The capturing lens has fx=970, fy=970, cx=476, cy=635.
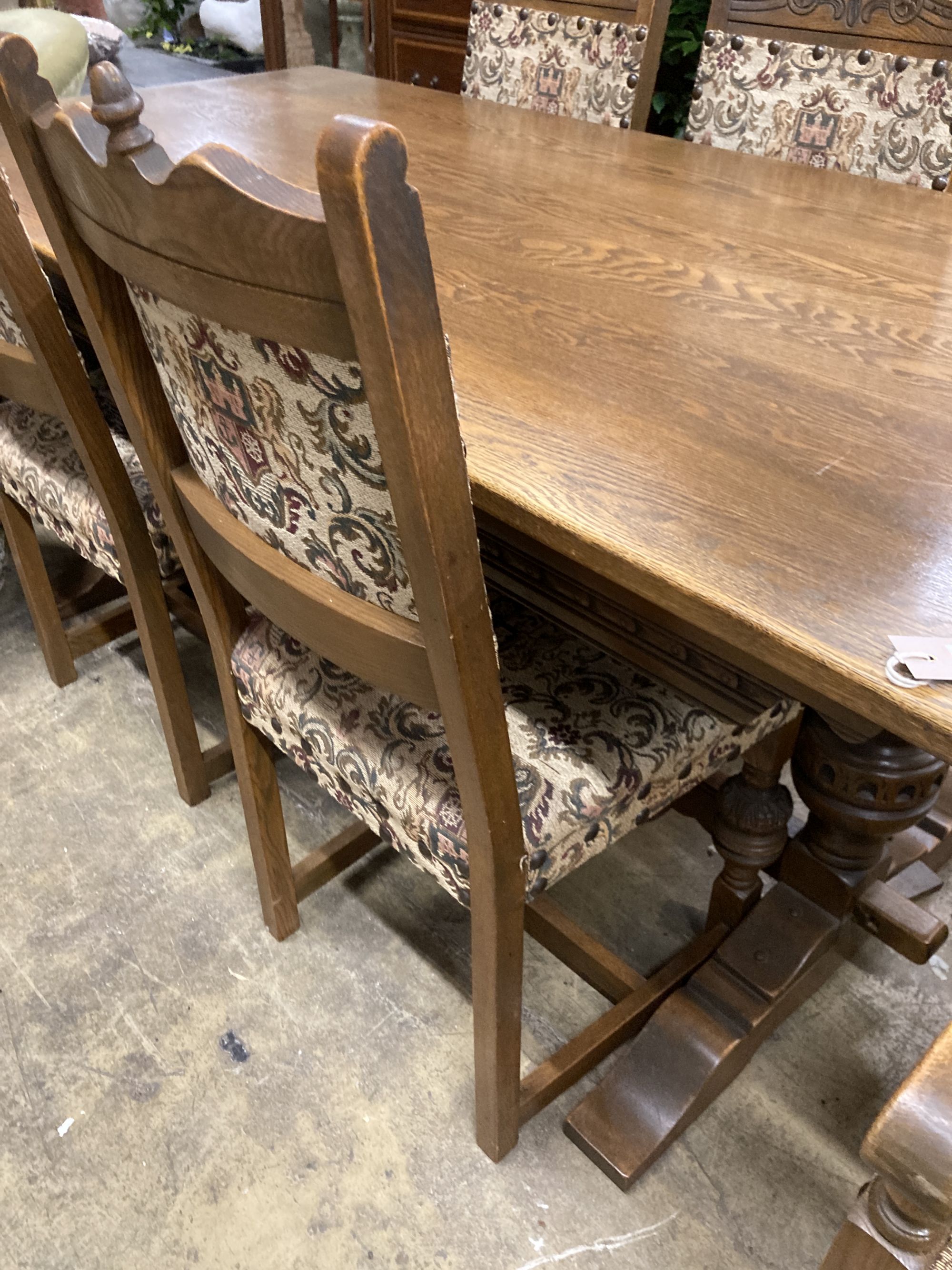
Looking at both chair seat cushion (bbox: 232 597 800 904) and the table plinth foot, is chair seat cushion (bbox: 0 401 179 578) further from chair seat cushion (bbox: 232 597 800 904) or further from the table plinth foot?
the table plinth foot

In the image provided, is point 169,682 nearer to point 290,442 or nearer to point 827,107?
point 290,442

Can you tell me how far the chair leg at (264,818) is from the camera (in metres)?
1.12

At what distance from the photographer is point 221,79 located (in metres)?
1.92

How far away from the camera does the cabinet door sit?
2.95 meters

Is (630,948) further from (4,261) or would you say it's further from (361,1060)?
Result: (4,261)

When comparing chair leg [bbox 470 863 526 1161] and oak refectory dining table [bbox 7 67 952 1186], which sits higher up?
oak refectory dining table [bbox 7 67 952 1186]

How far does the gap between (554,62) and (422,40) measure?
1446mm

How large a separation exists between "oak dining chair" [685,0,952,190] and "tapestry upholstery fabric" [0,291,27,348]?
117 centimetres

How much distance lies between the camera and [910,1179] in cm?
46

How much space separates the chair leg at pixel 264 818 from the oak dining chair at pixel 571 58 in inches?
51.8

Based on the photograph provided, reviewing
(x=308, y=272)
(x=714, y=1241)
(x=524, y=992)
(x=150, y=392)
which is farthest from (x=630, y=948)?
(x=308, y=272)

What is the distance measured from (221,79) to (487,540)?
1.34m

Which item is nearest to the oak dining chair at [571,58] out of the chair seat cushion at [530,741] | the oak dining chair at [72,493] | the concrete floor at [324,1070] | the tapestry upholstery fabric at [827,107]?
the tapestry upholstery fabric at [827,107]

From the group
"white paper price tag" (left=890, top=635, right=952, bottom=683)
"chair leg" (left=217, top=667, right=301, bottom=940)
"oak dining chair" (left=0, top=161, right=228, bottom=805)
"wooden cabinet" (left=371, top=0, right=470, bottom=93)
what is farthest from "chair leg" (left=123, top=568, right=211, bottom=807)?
"wooden cabinet" (left=371, top=0, right=470, bottom=93)
